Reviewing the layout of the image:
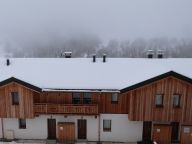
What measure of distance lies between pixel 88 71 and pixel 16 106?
7.83 metres

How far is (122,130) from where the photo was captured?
28.3m

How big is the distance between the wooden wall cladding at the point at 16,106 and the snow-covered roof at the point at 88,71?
1.15 m

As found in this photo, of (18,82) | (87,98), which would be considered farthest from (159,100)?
(18,82)

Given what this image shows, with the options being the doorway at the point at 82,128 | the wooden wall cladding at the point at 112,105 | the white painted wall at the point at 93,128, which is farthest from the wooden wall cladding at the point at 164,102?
the doorway at the point at 82,128

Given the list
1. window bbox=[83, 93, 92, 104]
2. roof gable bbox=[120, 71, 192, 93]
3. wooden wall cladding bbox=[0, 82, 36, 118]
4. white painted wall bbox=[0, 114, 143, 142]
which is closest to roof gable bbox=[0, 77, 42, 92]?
wooden wall cladding bbox=[0, 82, 36, 118]

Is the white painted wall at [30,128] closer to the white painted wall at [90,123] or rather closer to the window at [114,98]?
the white painted wall at [90,123]

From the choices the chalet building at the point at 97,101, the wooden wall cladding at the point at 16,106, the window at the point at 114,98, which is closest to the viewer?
the chalet building at the point at 97,101

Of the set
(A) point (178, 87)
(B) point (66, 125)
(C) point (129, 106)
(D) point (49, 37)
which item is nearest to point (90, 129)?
(B) point (66, 125)

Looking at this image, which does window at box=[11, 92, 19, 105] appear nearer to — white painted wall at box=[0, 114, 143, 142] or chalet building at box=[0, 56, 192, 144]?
chalet building at box=[0, 56, 192, 144]

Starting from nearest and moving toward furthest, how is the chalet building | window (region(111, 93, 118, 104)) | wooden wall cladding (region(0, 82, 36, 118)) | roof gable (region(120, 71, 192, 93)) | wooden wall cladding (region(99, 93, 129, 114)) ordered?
roof gable (region(120, 71, 192, 93)), the chalet building, wooden wall cladding (region(0, 82, 36, 118)), wooden wall cladding (region(99, 93, 129, 114)), window (region(111, 93, 118, 104))

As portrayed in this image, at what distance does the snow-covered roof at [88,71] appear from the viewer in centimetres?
2752

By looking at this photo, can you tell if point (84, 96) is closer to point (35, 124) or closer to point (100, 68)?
point (100, 68)

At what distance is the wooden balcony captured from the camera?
27134 millimetres

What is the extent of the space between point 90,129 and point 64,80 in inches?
219
